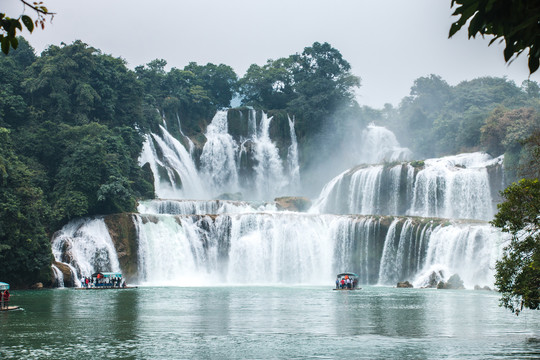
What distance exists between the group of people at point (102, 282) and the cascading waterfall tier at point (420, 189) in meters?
23.7

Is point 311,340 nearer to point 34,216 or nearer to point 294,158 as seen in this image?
point 34,216

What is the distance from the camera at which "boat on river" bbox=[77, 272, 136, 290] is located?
41.5 meters

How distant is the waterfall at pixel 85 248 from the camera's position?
44.4m

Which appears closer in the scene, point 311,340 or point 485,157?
point 311,340

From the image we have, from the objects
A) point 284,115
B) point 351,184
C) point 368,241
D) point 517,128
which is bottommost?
point 368,241

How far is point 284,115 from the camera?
257 feet

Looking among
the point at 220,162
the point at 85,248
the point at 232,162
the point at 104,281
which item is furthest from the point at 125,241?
the point at 232,162

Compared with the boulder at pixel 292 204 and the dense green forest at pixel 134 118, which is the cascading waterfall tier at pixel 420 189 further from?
the dense green forest at pixel 134 118

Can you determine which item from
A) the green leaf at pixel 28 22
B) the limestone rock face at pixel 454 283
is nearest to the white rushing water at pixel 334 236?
the limestone rock face at pixel 454 283

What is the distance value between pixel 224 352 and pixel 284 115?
64077 millimetres

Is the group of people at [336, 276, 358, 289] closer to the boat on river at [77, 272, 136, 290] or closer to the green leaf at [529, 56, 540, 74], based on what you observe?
the boat on river at [77, 272, 136, 290]

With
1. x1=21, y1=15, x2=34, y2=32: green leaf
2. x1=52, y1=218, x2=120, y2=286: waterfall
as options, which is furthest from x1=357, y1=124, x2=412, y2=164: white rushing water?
x1=21, y1=15, x2=34, y2=32: green leaf

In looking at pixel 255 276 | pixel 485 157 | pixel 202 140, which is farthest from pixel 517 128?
pixel 202 140

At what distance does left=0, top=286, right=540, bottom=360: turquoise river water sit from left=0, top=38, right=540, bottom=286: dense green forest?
659cm
